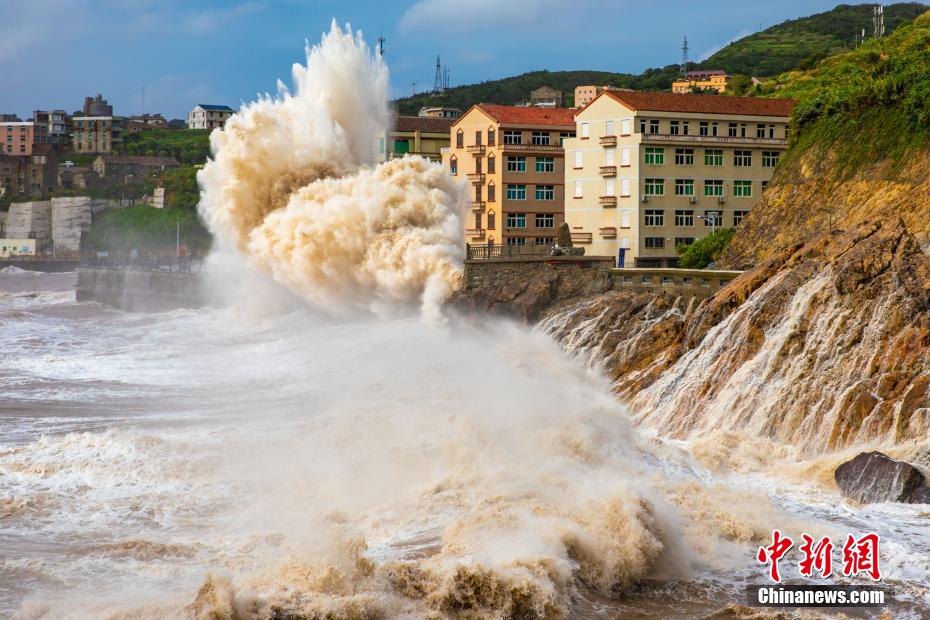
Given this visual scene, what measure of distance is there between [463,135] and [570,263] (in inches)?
791

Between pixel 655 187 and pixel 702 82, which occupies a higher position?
pixel 702 82

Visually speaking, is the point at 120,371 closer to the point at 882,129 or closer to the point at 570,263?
the point at 570,263

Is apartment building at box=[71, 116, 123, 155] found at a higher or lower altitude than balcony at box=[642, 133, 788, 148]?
higher

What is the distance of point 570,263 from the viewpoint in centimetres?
4006

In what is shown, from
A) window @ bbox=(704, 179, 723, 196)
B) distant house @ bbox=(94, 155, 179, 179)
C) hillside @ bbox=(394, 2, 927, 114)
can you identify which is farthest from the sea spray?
distant house @ bbox=(94, 155, 179, 179)

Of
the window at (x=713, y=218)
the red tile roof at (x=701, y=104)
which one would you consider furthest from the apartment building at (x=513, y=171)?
the window at (x=713, y=218)

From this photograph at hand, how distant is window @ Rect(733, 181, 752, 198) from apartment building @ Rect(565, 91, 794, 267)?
45 mm

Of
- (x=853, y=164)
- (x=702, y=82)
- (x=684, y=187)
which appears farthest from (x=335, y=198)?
(x=702, y=82)

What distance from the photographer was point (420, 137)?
63.0 metres

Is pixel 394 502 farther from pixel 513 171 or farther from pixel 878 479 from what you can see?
pixel 513 171

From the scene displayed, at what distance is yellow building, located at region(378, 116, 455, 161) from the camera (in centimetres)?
6231

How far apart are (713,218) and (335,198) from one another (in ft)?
54.8

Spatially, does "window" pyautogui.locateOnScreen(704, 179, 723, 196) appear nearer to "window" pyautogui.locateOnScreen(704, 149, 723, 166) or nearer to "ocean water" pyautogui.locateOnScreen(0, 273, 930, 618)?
"window" pyautogui.locateOnScreen(704, 149, 723, 166)

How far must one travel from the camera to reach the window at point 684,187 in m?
50.5
